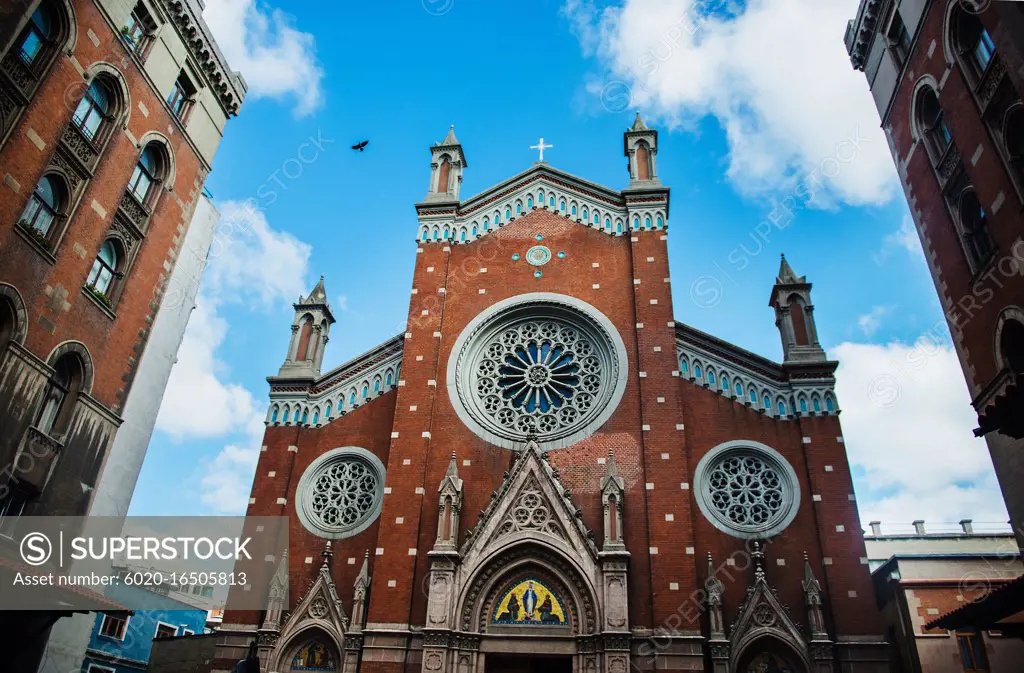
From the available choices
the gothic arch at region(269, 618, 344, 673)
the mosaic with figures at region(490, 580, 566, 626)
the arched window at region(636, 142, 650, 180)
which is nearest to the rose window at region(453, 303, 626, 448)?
the mosaic with figures at region(490, 580, 566, 626)

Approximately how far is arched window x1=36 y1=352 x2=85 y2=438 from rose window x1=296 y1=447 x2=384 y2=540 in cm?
834

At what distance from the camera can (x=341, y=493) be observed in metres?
25.0

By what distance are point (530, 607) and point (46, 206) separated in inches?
656

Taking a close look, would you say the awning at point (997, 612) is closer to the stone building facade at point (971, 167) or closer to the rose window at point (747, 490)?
the stone building facade at point (971, 167)

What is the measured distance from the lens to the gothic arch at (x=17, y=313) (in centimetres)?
1636

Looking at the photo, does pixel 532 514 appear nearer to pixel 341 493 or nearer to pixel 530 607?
pixel 530 607

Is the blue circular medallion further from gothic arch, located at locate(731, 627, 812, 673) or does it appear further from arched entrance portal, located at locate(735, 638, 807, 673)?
arched entrance portal, located at locate(735, 638, 807, 673)

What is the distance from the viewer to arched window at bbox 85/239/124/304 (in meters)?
19.8

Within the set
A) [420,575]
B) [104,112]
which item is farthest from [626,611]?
[104,112]

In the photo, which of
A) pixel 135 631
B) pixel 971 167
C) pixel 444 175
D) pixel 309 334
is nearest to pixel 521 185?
pixel 444 175

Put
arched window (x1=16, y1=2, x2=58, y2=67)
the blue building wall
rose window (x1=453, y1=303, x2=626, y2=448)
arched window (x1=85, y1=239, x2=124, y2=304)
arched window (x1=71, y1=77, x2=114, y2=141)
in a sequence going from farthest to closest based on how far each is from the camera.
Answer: the blue building wall
rose window (x1=453, y1=303, x2=626, y2=448)
arched window (x1=85, y1=239, x2=124, y2=304)
arched window (x1=71, y1=77, x2=114, y2=141)
arched window (x1=16, y1=2, x2=58, y2=67)

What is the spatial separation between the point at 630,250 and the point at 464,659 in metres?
15.2

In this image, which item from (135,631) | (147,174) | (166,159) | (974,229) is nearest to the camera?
(974,229)

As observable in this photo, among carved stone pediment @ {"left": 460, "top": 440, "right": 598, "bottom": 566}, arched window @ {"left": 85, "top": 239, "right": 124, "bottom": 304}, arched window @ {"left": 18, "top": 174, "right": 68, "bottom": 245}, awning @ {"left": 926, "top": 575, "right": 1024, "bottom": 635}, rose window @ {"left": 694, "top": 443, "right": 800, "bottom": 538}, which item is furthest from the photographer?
rose window @ {"left": 694, "top": 443, "right": 800, "bottom": 538}
